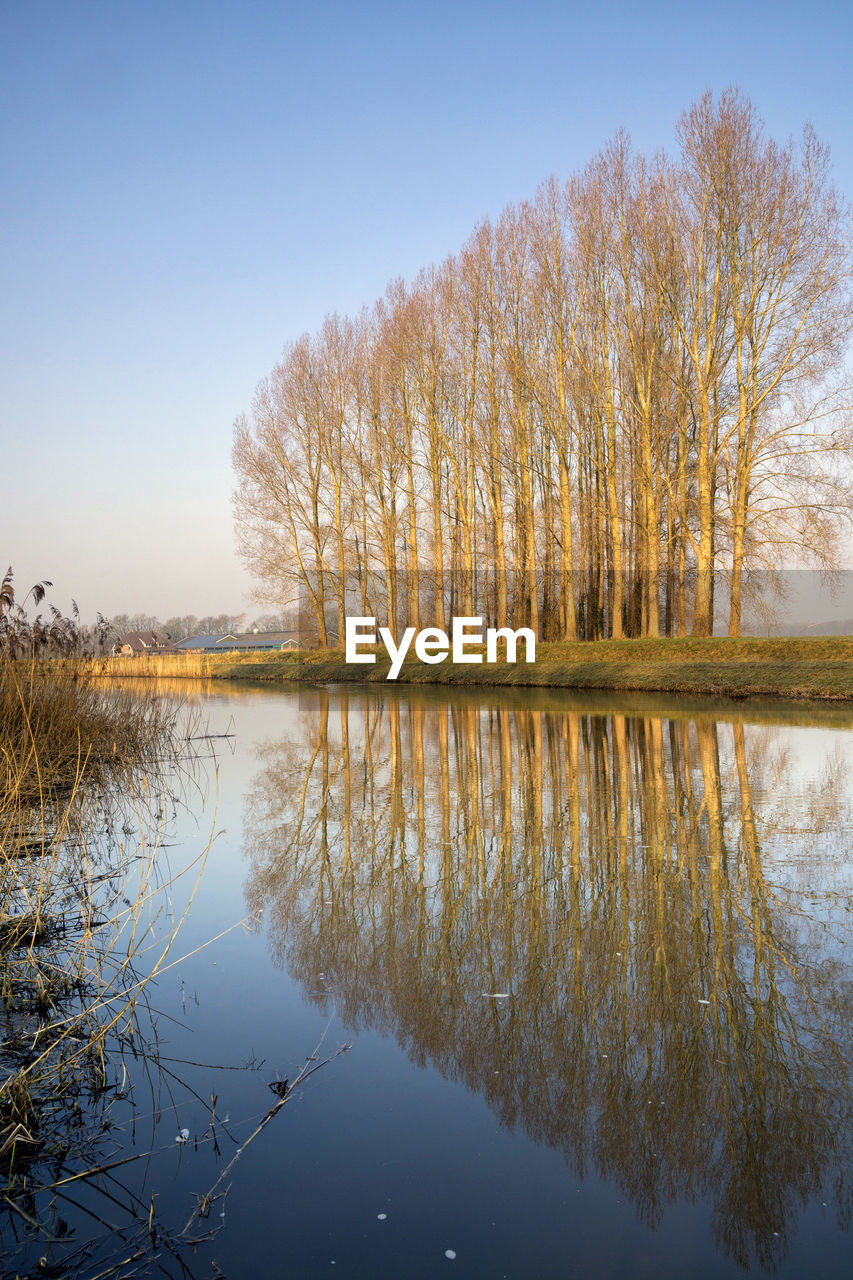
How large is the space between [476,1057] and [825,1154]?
1051mm

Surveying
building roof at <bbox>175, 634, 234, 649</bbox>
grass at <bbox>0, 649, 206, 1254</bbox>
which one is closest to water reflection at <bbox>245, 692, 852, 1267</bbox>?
grass at <bbox>0, 649, 206, 1254</bbox>

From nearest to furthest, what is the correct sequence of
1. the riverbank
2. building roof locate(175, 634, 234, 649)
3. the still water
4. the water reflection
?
1. the still water
2. the water reflection
3. the riverbank
4. building roof locate(175, 634, 234, 649)

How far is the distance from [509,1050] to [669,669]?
1910 centimetres

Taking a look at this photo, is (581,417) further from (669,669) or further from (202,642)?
(202,642)

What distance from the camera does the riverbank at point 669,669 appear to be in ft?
60.6

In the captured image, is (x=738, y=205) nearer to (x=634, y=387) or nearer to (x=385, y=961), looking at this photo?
(x=634, y=387)

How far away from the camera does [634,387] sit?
2784 cm

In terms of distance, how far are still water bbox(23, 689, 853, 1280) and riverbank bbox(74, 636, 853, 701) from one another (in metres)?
6.87

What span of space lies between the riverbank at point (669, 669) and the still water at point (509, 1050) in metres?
6.87

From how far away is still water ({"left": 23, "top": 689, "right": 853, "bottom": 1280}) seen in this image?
2178 millimetres

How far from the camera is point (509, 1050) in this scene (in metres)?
2.97

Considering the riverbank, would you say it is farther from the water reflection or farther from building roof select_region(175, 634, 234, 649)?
building roof select_region(175, 634, 234, 649)

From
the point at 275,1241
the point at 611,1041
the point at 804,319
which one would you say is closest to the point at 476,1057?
the point at 611,1041

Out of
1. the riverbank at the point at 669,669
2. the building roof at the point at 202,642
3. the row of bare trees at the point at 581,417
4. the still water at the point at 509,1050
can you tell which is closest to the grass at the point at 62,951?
the still water at the point at 509,1050
